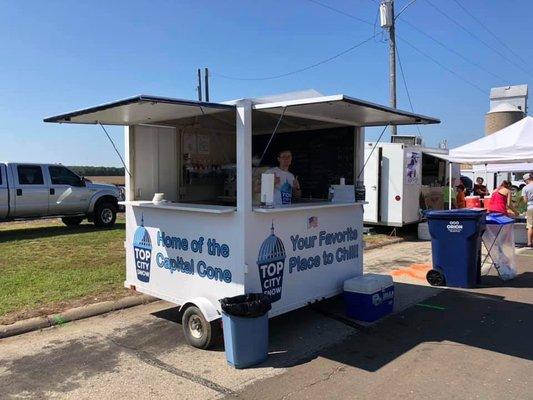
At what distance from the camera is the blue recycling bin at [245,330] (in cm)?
423

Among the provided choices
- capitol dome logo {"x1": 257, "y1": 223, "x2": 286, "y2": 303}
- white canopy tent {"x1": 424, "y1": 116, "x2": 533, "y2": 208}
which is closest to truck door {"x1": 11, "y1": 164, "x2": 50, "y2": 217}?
capitol dome logo {"x1": 257, "y1": 223, "x2": 286, "y2": 303}

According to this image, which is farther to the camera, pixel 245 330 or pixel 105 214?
pixel 105 214

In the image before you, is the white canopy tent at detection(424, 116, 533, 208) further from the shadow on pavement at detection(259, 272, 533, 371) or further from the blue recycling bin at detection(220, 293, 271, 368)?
the blue recycling bin at detection(220, 293, 271, 368)

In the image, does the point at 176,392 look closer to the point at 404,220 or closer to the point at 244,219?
the point at 244,219

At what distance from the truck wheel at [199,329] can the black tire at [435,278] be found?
428cm

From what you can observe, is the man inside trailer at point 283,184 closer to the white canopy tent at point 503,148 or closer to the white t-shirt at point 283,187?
the white t-shirt at point 283,187

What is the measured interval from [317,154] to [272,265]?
2460 millimetres

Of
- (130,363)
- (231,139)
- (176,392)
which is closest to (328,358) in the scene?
(176,392)

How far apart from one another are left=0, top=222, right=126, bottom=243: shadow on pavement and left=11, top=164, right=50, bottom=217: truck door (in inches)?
19.1

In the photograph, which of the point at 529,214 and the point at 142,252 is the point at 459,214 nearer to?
the point at 142,252

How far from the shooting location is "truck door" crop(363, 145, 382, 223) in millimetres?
13023

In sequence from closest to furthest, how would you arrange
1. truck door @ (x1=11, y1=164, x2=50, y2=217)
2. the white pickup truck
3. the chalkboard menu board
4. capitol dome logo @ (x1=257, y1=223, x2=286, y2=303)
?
capitol dome logo @ (x1=257, y1=223, x2=286, y2=303) < the chalkboard menu board < the white pickup truck < truck door @ (x1=11, y1=164, x2=50, y2=217)

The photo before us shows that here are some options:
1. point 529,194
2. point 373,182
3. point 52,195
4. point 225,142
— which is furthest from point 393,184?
point 52,195

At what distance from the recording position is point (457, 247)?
755 centimetres
